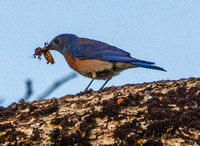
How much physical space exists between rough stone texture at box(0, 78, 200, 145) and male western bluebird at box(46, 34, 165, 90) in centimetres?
207

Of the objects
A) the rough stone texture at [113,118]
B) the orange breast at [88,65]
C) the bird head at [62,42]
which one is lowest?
the rough stone texture at [113,118]

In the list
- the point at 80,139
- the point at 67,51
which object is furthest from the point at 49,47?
the point at 80,139

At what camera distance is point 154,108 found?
488cm

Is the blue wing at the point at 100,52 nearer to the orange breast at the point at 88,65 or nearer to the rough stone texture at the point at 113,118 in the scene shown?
the orange breast at the point at 88,65

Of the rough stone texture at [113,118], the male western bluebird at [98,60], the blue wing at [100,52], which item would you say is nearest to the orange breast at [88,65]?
the male western bluebird at [98,60]

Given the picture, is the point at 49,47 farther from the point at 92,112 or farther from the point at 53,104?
the point at 92,112

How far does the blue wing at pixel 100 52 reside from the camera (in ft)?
26.3

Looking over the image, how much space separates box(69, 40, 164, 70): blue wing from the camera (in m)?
8.01

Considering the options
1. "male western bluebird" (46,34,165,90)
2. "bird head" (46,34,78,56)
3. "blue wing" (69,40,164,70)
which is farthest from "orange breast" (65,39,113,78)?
"bird head" (46,34,78,56)

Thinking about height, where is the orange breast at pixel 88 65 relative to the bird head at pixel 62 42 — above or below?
below

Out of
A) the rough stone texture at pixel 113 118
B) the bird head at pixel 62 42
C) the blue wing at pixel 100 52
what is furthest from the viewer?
the bird head at pixel 62 42

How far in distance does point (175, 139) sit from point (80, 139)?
1.23m

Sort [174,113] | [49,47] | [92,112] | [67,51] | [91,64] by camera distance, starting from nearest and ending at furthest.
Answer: [174,113], [92,112], [91,64], [67,51], [49,47]

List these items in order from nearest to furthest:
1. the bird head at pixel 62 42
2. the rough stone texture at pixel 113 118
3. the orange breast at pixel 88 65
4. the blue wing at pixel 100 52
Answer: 1. the rough stone texture at pixel 113 118
2. the blue wing at pixel 100 52
3. the orange breast at pixel 88 65
4. the bird head at pixel 62 42
